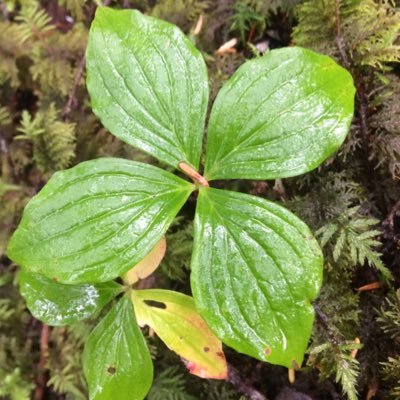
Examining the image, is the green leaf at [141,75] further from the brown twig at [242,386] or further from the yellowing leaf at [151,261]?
the brown twig at [242,386]

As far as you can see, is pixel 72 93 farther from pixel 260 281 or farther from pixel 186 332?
pixel 260 281

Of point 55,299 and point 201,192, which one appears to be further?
point 55,299

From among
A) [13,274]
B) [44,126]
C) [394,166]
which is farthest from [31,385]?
[394,166]

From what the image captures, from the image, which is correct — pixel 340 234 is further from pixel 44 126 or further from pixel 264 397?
pixel 44 126

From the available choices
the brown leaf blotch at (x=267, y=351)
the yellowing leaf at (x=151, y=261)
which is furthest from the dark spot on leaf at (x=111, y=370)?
the brown leaf blotch at (x=267, y=351)

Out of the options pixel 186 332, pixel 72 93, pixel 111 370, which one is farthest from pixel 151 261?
pixel 72 93

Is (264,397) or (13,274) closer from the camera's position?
(264,397)
